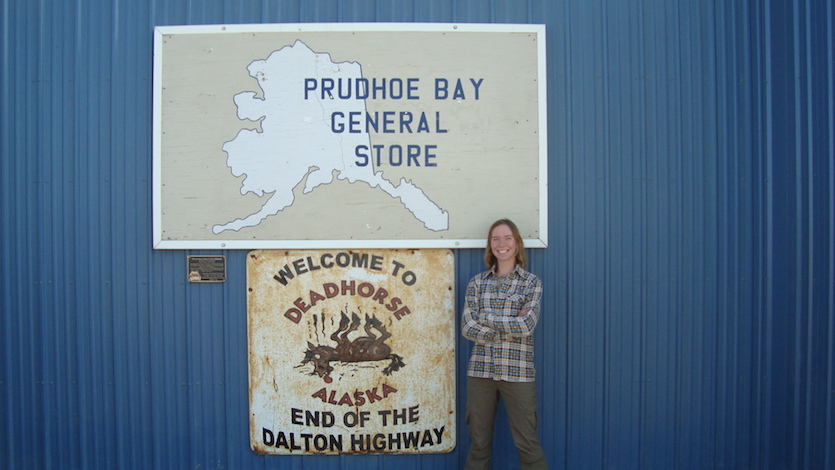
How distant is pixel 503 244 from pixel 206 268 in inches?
81.2

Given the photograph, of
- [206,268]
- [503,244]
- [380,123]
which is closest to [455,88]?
[380,123]

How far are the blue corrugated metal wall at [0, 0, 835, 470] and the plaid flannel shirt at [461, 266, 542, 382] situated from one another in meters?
0.40

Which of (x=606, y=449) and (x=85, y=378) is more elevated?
(x=85, y=378)

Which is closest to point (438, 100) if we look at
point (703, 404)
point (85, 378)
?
point (703, 404)

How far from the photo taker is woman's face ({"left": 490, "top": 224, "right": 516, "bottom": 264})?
308 centimetres

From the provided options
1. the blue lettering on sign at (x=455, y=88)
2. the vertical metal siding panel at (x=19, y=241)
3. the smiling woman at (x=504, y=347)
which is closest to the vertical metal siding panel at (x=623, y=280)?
the smiling woman at (x=504, y=347)

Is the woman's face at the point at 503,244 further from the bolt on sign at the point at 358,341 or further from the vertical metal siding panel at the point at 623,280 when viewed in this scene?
the vertical metal siding panel at the point at 623,280

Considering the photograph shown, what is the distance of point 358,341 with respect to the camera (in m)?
3.39

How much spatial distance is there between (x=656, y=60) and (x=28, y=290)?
477cm

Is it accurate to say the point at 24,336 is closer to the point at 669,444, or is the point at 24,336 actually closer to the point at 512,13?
the point at 512,13

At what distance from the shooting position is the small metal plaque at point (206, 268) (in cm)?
340

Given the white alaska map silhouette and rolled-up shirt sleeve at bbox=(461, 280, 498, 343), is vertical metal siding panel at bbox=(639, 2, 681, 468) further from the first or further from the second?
the white alaska map silhouette

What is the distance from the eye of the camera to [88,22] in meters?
3.49

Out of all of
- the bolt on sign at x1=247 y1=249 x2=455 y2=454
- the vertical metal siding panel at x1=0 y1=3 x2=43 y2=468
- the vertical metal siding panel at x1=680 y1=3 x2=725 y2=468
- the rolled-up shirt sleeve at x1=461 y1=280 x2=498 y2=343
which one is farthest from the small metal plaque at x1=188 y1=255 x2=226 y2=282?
the vertical metal siding panel at x1=680 y1=3 x2=725 y2=468
